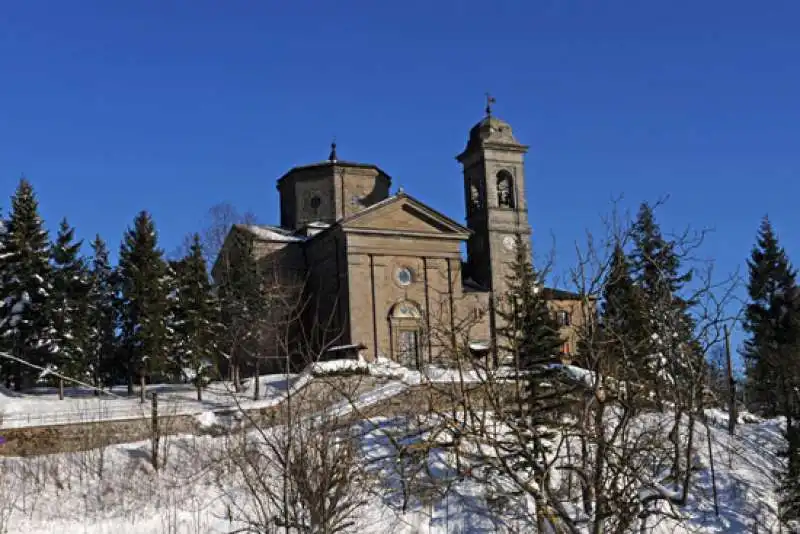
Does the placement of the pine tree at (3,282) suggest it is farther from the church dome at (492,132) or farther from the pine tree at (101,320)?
the church dome at (492,132)

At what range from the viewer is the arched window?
43781mm

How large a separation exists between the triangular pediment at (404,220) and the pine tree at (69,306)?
1101cm

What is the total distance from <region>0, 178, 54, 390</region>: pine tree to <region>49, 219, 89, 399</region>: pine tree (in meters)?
0.33

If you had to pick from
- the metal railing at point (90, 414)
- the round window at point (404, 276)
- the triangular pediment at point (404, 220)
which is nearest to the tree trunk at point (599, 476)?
the metal railing at point (90, 414)

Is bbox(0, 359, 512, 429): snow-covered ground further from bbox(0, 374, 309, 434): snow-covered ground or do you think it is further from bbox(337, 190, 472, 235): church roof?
bbox(337, 190, 472, 235): church roof

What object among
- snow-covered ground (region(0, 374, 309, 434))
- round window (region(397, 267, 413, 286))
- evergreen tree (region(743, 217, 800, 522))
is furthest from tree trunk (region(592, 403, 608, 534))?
round window (region(397, 267, 413, 286))

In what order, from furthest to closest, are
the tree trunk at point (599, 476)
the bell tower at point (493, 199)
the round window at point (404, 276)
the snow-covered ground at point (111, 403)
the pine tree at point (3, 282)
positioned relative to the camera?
the bell tower at point (493, 199) < the round window at point (404, 276) < the pine tree at point (3, 282) < the snow-covered ground at point (111, 403) < the tree trunk at point (599, 476)

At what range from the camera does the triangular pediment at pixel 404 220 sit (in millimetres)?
38781

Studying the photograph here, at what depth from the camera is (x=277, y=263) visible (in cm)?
4128

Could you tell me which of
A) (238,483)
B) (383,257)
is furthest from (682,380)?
(383,257)

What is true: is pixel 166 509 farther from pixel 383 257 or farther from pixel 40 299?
pixel 383 257

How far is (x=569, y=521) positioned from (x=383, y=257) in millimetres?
31250

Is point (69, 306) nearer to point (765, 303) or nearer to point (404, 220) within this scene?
point (404, 220)

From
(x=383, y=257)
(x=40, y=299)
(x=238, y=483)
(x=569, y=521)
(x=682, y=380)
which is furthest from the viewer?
(x=383, y=257)
